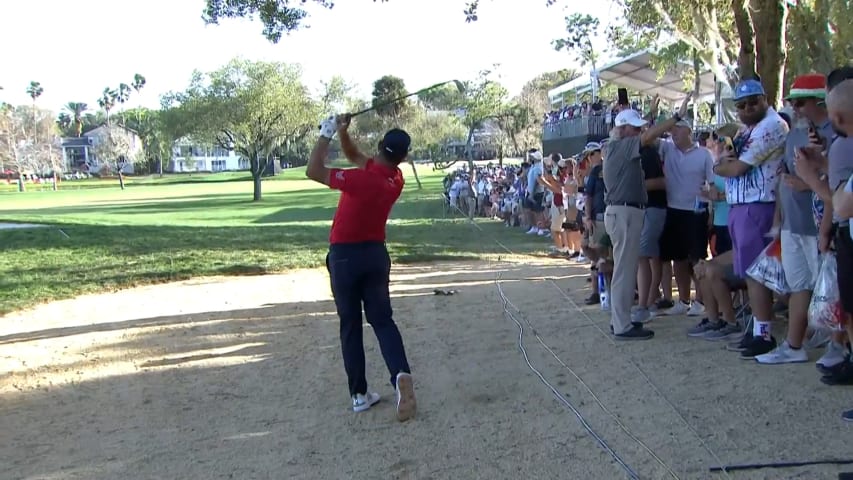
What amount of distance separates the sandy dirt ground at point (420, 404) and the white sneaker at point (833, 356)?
0.16m

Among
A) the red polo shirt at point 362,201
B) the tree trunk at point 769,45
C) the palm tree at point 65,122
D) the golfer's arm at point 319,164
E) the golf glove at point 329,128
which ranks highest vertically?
the palm tree at point 65,122

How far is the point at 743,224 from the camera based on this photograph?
593cm

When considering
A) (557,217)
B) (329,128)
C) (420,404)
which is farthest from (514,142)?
(420,404)

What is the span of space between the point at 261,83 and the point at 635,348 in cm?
4274

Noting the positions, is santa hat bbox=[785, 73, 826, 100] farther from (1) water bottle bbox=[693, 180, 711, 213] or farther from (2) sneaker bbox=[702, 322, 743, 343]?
(2) sneaker bbox=[702, 322, 743, 343]

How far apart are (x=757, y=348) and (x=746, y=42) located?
5.16 meters

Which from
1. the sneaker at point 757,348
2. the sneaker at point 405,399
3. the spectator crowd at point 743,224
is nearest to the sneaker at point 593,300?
the spectator crowd at point 743,224

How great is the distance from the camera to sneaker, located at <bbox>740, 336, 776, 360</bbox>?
228 inches

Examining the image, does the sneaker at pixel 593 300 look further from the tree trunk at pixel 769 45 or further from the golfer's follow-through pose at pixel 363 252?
the golfer's follow-through pose at pixel 363 252

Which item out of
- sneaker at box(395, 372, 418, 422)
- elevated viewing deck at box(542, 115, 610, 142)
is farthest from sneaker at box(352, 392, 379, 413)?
elevated viewing deck at box(542, 115, 610, 142)

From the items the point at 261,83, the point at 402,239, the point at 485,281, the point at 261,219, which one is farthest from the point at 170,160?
the point at 485,281

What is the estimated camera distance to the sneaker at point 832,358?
5.20 meters

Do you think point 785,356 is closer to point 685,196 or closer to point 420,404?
point 685,196

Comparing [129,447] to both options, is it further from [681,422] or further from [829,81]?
[829,81]
